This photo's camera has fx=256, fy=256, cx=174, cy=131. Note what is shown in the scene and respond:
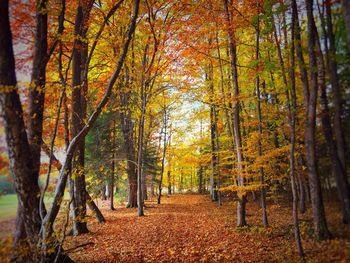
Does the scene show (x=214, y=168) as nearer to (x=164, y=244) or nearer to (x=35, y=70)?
(x=164, y=244)

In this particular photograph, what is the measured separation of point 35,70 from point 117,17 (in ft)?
33.5

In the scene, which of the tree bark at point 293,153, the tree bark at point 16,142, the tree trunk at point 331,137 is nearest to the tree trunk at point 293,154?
the tree bark at point 293,153

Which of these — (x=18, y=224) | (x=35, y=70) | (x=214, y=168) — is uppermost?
(x=35, y=70)

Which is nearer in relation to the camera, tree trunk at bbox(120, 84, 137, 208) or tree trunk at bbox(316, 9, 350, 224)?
tree trunk at bbox(316, 9, 350, 224)

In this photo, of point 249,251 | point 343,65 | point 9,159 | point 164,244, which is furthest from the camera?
point 164,244

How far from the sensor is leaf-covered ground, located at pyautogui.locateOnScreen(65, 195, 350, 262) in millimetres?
5582

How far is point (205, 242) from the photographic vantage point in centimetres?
845

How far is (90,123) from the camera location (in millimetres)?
6156

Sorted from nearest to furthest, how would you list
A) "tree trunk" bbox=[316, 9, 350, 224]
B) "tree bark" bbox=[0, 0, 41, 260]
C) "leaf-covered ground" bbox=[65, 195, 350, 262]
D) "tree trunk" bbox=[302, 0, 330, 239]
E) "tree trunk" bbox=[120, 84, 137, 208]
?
"tree trunk" bbox=[316, 9, 350, 224], "tree bark" bbox=[0, 0, 41, 260], "leaf-covered ground" bbox=[65, 195, 350, 262], "tree trunk" bbox=[302, 0, 330, 239], "tree trunk" bbox=[120, 84, 137, 208]

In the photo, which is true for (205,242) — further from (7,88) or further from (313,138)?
(7,88)

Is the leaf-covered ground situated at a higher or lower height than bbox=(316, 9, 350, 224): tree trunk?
lower

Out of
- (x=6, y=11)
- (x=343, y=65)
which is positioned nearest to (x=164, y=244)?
(x=343, y=65)

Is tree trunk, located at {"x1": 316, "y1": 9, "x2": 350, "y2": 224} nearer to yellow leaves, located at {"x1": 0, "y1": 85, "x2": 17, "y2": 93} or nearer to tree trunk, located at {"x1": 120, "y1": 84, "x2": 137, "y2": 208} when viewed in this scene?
yellow leaves, located at {"x1": 0, "y1": 85, "x2": 17, "y2": 93}

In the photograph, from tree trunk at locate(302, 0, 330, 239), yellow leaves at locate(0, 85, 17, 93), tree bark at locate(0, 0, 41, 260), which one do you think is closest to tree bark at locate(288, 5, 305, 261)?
tree trunk at locate(302, 0, 330, 239)
